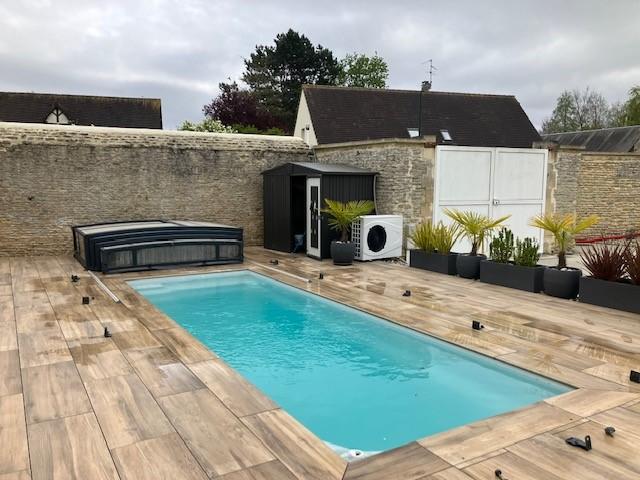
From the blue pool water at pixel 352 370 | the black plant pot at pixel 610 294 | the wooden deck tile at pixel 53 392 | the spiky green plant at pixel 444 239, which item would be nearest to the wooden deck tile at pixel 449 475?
the blue pool water at pixel 352 370

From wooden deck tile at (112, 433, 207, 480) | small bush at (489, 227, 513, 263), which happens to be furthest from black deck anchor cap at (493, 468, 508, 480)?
small bush at (489, 227, 513, 263)

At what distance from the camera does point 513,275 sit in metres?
7.09

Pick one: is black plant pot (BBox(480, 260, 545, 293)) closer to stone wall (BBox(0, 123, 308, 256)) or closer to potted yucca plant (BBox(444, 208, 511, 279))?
potted yucca plant (BBox(444, 208, 511, 279))

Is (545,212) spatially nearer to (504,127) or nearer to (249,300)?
(249,300)

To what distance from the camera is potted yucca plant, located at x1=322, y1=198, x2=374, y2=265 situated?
901 cm

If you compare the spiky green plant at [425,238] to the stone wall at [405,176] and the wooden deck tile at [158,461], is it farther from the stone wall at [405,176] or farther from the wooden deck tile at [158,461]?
the wooden deck tile at [158,461]

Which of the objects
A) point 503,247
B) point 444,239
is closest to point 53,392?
point 503,247

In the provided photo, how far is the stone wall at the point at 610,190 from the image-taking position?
46.1ft

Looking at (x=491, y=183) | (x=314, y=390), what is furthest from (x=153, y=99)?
(x=314, y=390)

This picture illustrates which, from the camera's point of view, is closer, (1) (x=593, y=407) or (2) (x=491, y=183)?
(1) (x=593, y=407)

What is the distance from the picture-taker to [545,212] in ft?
35.2

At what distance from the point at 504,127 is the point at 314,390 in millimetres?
18730

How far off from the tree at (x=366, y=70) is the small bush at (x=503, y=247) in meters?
28.6

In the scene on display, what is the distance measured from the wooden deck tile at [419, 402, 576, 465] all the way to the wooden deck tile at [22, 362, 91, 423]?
2.28 metres
